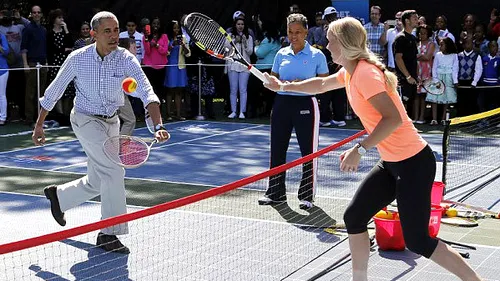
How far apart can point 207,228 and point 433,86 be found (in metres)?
9.25

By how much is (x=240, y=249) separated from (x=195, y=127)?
10037 millimetres

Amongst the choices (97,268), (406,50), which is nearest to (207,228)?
(97,268)

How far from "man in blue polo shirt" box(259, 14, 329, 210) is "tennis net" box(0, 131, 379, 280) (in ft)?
0.92

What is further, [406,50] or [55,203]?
[406,50]

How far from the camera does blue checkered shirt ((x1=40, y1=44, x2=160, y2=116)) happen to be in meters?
7.18

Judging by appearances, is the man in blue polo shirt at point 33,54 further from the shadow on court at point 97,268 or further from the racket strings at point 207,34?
the shadow on court at point 97,268

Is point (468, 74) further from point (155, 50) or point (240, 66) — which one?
point (155, 50)

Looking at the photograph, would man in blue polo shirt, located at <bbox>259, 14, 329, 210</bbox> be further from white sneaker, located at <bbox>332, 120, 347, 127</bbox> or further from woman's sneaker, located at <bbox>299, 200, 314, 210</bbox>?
white sneaker, located at <bbox>332, 120, 347, 127</bbox>

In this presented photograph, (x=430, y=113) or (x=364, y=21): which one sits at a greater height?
(x=364, y=21)

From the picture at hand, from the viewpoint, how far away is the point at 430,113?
18.8m

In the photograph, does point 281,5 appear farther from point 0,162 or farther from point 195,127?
point 0,162

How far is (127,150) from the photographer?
696cm

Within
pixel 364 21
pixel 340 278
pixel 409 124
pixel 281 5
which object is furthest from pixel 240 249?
pixel 281 5

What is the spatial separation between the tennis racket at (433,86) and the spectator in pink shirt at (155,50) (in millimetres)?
5709
